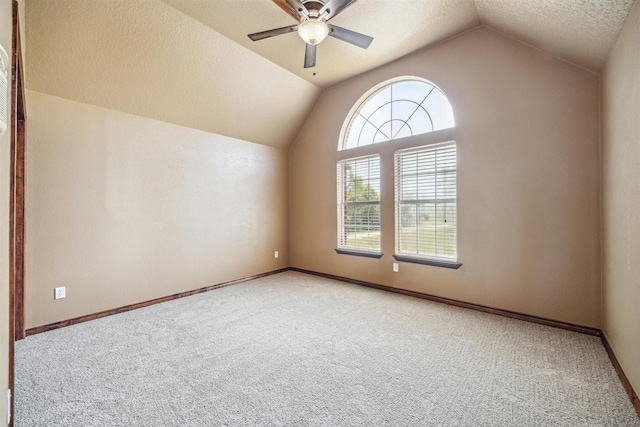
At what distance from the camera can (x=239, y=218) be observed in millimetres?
4664

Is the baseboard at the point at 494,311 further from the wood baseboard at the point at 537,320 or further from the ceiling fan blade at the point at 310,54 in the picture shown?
the ceiling fan blade at the point at 310,54

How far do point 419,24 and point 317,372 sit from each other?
357cm

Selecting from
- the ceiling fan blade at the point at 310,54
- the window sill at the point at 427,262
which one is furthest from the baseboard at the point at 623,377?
the ceiling fan blade at the point at 310,54

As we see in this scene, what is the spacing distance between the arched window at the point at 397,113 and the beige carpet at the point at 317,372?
239 cm

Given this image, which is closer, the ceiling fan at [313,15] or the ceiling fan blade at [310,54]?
the ceiling fan at [313,15]

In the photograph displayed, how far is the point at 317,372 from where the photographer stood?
2061mm

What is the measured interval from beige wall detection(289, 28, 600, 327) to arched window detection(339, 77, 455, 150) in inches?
6.1

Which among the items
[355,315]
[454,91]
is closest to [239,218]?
[355,315]

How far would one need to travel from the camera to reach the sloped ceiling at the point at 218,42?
2.41 meters

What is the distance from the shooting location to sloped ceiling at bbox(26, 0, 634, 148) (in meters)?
2.41

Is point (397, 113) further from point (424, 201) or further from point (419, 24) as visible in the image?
point (424, 201)

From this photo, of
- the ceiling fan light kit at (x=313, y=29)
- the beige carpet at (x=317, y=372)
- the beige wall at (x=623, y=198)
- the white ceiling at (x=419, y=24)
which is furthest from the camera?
the ceiling fan light kit at (x=313, y=29)

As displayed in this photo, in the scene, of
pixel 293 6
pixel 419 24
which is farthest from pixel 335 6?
pixel 419 24

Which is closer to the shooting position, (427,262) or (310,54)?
(310,54)
